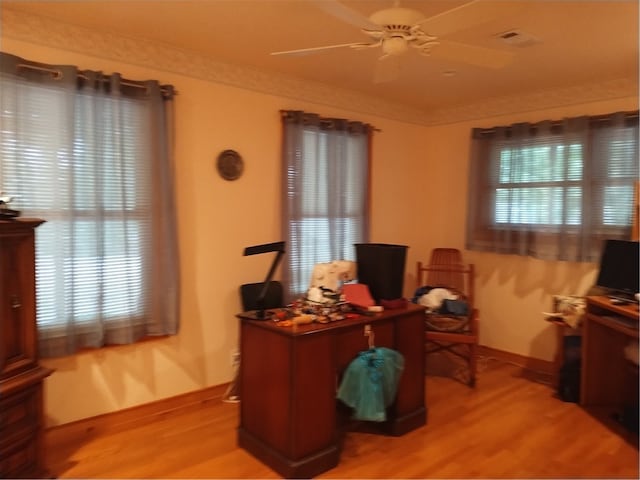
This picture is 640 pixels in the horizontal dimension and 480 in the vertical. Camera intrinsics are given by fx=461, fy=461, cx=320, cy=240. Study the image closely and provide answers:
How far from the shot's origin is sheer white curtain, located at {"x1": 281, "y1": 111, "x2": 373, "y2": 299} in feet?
12.1

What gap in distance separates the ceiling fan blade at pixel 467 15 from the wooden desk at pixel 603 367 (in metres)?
2.30

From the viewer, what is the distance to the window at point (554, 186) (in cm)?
359

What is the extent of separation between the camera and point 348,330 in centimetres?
254

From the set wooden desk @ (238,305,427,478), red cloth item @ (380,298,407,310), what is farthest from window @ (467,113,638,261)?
wooden desk @ (238,305,427,478)

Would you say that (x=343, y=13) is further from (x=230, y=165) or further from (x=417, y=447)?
(x=417, y=447)

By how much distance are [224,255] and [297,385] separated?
1397 millimetres

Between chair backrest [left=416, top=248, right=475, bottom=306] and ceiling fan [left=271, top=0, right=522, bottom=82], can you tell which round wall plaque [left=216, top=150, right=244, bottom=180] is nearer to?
ceiling fan [left=271, top=0, right=522, bottom=82]

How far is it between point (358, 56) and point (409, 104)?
59.9 inches

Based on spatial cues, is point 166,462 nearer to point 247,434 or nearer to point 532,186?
point 247,434

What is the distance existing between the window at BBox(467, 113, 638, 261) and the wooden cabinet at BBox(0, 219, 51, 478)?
3656 mm

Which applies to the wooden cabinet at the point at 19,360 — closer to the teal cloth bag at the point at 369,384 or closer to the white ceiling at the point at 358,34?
the white ceiling at the point at 358,34

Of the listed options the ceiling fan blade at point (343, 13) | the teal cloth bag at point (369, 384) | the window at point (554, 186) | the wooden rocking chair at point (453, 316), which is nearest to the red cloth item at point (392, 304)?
the teal cloth bag at point (369, 384)

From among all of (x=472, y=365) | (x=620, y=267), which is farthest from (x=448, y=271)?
(x=620, y=267)

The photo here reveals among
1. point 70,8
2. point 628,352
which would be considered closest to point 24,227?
point 70,8
